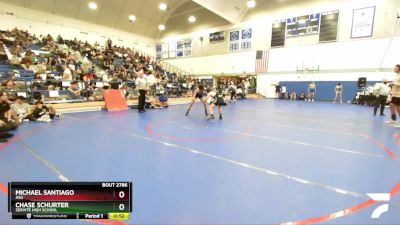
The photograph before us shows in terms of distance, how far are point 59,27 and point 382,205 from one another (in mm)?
24383

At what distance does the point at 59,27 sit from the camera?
782 inches

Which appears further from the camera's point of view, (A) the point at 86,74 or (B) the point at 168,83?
(B) the point at 168,83

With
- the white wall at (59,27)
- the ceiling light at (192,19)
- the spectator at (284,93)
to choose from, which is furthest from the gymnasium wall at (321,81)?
the white wall at (59,27)

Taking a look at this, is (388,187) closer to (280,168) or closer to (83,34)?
(280,168)

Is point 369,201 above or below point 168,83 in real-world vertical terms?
below

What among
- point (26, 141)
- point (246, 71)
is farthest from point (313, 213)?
point (246, 71)

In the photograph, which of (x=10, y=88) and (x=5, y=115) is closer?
(x=5, y=115)

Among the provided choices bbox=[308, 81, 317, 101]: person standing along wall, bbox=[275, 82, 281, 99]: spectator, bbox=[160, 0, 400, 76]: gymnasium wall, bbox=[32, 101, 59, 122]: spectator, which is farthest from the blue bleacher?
bbox=[308, 81, 317, 101]: person standing along wall

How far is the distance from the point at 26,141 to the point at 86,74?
787 cm

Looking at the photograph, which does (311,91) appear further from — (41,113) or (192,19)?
(41,113)

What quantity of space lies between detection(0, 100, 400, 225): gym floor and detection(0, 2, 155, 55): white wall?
55.9 ft

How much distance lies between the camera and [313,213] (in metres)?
2.14
